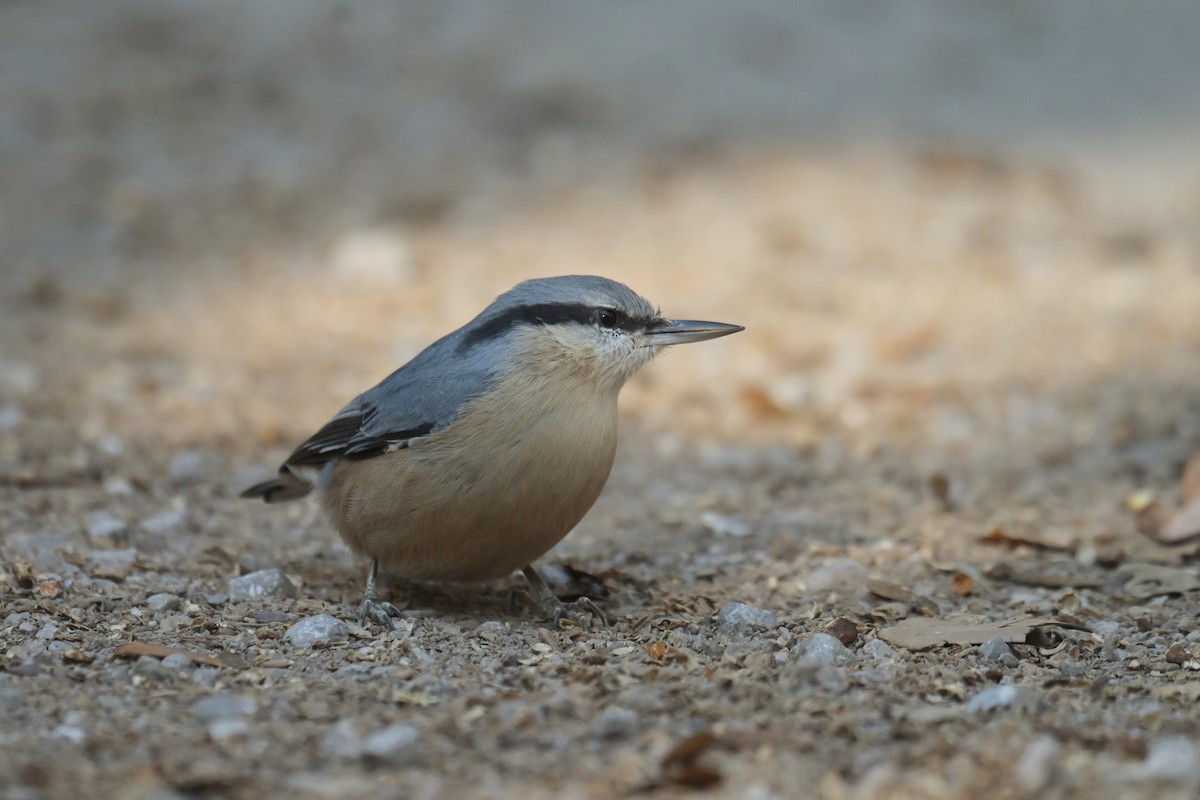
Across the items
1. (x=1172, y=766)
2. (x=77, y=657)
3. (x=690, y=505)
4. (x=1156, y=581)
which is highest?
(x=77, y=657)

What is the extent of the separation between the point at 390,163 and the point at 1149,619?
6.83 m

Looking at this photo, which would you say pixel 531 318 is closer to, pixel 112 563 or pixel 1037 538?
pixel 112 563

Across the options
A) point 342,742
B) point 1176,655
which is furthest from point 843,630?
point 342,742

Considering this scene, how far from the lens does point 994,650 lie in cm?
393

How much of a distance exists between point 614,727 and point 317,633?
1180mm

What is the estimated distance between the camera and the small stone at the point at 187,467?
5926 mm

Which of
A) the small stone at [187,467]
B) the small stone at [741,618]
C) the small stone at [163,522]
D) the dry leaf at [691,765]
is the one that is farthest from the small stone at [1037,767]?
the small stone at [187,467]

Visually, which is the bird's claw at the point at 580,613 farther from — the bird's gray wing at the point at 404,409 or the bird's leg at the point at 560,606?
the bird's gray wing at the point at 404,409

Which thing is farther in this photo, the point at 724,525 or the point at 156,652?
the point at 724,525

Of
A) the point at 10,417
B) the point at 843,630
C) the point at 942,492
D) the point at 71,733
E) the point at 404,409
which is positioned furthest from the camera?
the point at 10,417

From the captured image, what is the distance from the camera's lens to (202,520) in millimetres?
5480

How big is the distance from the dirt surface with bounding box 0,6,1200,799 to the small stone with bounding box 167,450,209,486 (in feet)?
0.08

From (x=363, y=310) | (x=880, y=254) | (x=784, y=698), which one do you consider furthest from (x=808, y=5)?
(x=784, y=698)

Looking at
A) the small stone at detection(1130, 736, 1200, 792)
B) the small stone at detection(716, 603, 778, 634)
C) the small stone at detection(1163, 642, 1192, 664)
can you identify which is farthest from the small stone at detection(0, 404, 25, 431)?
the small stone at detection(1130, 736, 1200, 792)
